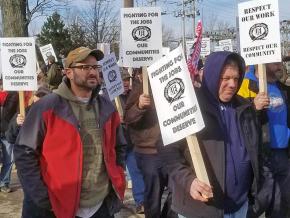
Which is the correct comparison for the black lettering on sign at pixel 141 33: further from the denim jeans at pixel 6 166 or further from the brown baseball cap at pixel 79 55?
the denim jeans at pixel 6 166

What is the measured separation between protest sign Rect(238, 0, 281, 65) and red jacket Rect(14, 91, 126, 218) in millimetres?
2121

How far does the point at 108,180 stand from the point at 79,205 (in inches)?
10.9

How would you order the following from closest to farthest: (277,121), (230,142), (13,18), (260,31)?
(230,142) < (260,31) < (277,121) < (13,18)

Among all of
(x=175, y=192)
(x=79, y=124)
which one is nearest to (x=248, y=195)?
(x=175, y=192)

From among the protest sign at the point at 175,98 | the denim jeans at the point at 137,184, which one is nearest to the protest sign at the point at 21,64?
the denim jeans at the point at 137,184

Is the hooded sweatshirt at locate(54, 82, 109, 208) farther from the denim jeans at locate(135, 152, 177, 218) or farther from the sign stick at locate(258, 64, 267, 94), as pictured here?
the denim jeans at locate(135, 152, 177, 218)

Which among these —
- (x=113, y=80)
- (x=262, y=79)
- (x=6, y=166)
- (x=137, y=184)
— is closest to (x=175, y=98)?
(x=262, y=79)

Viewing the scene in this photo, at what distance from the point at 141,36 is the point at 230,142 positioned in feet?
9.51

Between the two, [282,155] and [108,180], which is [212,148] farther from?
[282,155]

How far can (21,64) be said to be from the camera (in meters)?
6.32

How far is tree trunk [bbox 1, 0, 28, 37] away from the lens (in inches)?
412

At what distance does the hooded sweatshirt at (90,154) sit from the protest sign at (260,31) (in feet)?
6.31

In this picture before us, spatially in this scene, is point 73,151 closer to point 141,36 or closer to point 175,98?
point 175,98

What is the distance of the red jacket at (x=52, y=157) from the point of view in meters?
3.55
